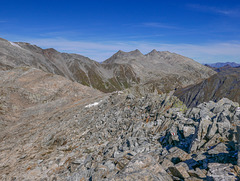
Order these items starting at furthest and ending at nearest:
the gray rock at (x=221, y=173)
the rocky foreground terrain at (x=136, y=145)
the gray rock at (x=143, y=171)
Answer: the rocky foreground terrain at (x=136, y=145), the gray rock at (x=143, y=171), the gray rock at (x=221, y=173)

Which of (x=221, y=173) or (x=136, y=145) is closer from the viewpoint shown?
(x=221, y=173)

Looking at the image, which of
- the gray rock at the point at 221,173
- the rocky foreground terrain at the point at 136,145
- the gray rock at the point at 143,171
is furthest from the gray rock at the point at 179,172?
the gray rock at the point at 221,173

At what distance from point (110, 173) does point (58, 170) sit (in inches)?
390

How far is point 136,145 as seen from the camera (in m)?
18.7

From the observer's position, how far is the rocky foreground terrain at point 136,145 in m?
11.2

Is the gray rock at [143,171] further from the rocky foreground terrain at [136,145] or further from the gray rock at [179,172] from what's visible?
the gray rock at [179,172]

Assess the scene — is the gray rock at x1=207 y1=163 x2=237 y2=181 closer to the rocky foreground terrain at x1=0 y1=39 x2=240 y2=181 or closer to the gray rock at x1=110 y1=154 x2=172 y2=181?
the rocky foreground terrain at x1=0 y1=39 x2=240 y2=181

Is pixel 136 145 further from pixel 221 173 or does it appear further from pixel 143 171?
pixel 221 173

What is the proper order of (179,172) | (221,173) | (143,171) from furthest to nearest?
(143,171) → (179,172) → (221,173)

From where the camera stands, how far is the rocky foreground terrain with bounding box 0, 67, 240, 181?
11250 mm

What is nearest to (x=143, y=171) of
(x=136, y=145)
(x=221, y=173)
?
(x=221, y=173)

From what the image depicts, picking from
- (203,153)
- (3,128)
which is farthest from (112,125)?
(3,128)

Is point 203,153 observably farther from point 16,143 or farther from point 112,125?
point 16,143

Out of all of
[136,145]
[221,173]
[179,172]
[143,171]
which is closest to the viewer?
[221,173]
